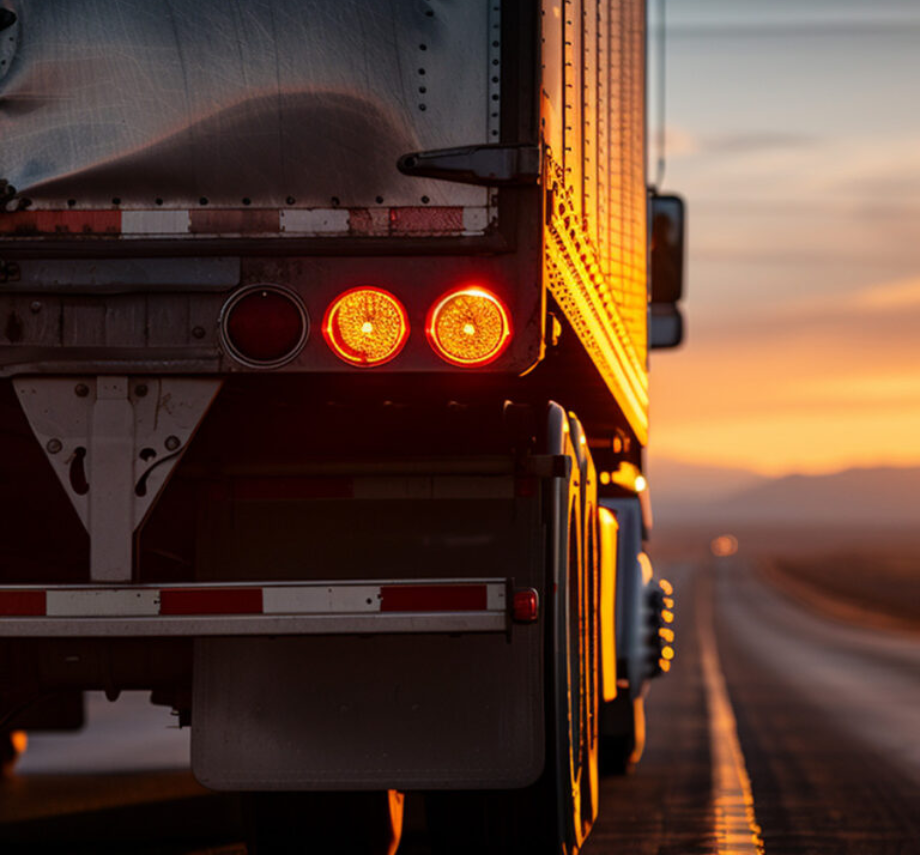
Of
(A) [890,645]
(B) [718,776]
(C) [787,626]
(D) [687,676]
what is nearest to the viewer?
(B) [718,776]

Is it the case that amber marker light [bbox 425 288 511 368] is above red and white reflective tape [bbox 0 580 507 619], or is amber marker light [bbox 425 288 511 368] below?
above

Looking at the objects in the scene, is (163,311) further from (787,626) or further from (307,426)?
(787,626)

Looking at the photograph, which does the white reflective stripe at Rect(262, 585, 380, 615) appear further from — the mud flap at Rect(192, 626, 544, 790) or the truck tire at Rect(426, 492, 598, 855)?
the truck tire at Rect(426, 492, 598, 855)

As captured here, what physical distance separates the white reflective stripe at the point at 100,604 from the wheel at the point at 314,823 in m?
1.97

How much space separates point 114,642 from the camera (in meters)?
6.33

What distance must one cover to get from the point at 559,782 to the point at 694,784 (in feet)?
22.3

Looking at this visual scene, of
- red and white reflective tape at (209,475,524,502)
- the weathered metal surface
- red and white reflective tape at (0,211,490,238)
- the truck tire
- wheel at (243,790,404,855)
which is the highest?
the weathered metal surface

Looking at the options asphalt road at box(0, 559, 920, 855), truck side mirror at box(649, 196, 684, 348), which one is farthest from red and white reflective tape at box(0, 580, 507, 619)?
truck side mirror at box(649, 196, 684, 348)

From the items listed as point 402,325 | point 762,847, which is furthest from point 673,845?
point 402,325

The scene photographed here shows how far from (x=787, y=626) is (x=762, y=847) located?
43.3 meters

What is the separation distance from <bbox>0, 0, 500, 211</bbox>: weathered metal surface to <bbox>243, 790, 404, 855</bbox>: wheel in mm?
2697

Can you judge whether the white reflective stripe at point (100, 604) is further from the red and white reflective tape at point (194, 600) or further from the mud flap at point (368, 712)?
the mud flap at point (368, 712)

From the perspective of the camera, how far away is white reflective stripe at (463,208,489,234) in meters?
5.61

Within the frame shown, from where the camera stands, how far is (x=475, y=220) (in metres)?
5.62
